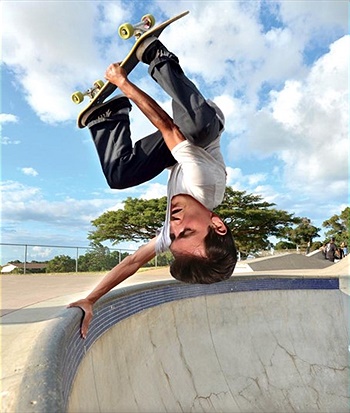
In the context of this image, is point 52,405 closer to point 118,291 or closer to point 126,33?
point 126,33

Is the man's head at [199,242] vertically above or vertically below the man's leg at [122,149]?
below

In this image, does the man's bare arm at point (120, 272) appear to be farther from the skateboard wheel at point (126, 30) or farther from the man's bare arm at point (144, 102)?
the skateboard wheel at point (126, 30)

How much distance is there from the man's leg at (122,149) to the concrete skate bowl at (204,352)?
48.3 inches

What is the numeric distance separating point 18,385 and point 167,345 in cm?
375

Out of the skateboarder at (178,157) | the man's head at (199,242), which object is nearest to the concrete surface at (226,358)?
the skateboarder at (178,157)

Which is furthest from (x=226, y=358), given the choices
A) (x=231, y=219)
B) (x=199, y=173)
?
(x=231, y=219)

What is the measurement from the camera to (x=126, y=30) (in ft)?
9.61

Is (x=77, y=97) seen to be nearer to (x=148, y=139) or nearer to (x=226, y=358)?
(x=148, y=139)

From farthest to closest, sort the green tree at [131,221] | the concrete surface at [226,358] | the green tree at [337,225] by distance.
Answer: the green tree at [337,225], the green tree at [131,221], the concrete surface at [226,358]

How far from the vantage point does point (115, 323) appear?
15.5 feet

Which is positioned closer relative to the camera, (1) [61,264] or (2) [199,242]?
(2) [199,242]

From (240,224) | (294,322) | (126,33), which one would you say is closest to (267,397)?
(294,322)

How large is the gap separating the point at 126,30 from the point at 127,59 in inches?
8.6

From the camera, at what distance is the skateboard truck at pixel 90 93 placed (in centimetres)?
339
